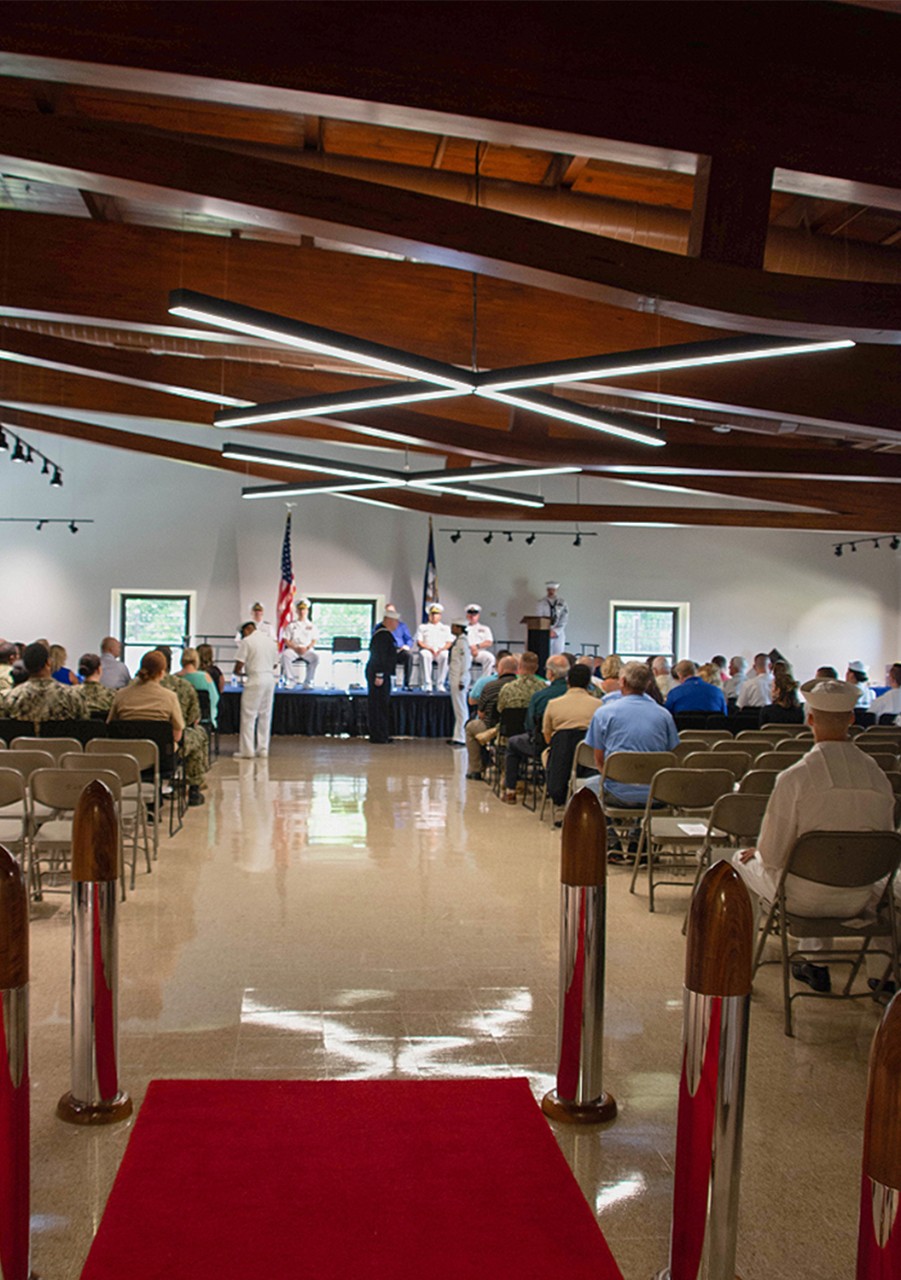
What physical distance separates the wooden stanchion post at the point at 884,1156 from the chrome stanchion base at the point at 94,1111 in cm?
222

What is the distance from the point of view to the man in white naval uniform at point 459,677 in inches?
587

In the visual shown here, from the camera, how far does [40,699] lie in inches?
307

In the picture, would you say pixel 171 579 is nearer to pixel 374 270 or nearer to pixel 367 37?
pixel 374 270

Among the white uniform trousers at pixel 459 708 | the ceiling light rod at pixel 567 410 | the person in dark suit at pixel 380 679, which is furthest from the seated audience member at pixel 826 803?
the white uniform trousers at pixel 459 708

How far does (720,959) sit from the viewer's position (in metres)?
2.48

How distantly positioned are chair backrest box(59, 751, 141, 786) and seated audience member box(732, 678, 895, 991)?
11.8 ft

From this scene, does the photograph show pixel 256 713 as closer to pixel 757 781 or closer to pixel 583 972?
pixel 757 781

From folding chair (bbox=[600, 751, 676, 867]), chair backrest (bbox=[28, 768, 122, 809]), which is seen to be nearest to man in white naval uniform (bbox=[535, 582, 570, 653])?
folding chair (bbox=[600, 751, 676, 867])

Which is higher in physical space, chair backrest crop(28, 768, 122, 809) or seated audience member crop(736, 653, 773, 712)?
seated audience member crop(736, 653, 773, 712)

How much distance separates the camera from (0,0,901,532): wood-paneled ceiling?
4621 mm

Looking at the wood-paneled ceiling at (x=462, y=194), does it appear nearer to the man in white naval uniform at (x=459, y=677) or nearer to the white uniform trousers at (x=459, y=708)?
the man in white naval uniform at (x=459, y=677)

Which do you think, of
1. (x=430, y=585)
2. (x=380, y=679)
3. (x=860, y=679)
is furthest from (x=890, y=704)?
(x=430, y=585)

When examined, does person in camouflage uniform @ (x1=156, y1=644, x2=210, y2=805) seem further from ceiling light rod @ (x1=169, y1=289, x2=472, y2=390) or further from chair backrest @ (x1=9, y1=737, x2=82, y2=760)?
ceiling light rod @ (x1=169, y1=289, x2=472, y2=390)


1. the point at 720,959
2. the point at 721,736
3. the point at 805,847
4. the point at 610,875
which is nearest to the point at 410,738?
the point at 721,736
